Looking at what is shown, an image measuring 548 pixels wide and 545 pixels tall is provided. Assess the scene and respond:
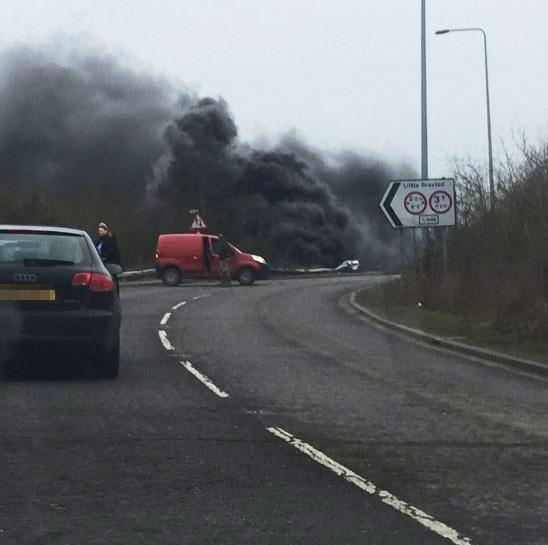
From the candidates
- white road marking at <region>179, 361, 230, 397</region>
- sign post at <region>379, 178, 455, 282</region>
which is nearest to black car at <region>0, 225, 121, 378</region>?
white road marking at <region>179, 361, 230, 397</region>

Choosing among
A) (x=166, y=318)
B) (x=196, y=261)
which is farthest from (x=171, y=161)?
(x=166, y=318)

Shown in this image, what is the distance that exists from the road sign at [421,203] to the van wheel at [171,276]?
15707 mm

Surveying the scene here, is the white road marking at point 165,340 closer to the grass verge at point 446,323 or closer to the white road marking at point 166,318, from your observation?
the white road marking at point 166,318

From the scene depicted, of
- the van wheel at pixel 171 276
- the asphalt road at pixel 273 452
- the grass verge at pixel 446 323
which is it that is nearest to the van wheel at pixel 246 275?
the van wheel at pixel 171 276

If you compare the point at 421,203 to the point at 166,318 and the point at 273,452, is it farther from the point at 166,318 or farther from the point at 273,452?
the point at 273,452

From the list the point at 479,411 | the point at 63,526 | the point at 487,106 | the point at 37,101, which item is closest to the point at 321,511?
the point at 63,526

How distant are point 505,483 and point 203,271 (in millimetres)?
34124

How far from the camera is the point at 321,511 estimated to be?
635cm

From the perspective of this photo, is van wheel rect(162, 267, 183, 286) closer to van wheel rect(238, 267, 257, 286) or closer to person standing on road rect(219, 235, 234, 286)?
person standing on road rect(219, 235, 234, 286)

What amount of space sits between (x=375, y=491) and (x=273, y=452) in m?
1.40

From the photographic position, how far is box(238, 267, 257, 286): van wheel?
4119 centimetres

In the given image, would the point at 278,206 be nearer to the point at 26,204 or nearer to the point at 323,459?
the point at 26,204

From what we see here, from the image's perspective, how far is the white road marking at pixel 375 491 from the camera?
19.4 feet

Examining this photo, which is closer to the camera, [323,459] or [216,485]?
[216,485]
